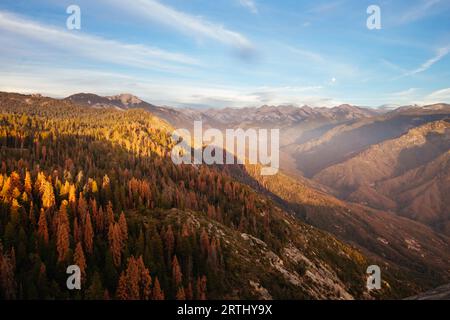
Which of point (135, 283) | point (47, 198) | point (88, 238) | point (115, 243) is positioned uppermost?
point (47, 198)

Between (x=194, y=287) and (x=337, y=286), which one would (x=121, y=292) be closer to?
(x=194, y=287)

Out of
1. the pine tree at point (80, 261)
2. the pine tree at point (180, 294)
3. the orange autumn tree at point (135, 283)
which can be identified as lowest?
the pine tree at point (180, 294)

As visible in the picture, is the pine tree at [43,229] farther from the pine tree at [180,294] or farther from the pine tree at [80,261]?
the pine tree at [180,294]

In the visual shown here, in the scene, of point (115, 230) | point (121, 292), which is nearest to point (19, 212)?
point (115, 230)

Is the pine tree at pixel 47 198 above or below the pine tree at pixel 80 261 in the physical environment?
above

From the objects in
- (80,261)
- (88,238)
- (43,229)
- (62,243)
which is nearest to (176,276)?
(80,261)

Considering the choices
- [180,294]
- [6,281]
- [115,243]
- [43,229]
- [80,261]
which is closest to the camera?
[6,281]

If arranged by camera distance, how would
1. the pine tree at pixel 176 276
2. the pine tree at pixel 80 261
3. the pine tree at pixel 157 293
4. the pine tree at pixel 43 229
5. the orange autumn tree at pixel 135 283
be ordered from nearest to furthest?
the orange autumn tree at pixel 135 283, the pine tree at pixel 157 293, the pine tree at pixel 80 261, the pine tree at pixel 176 276, the pine tree at pixel 43 229

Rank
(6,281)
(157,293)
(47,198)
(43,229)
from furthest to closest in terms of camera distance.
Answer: (47,198), (43,229), (157,293), (6,281)

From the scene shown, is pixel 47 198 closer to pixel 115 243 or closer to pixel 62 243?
pixel 62 243

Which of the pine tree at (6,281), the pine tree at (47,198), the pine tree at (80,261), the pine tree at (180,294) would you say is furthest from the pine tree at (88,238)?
the pine tree at (180,294)

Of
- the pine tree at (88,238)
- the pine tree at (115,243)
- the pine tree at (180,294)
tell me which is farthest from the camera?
the pine tree at (88,238)
